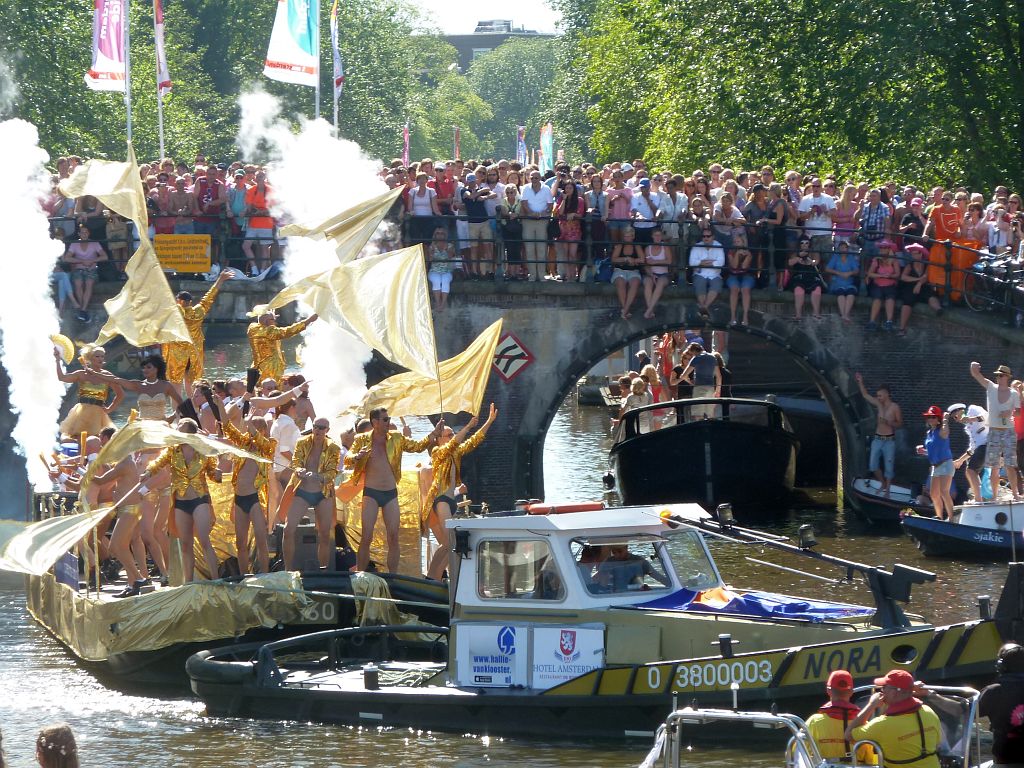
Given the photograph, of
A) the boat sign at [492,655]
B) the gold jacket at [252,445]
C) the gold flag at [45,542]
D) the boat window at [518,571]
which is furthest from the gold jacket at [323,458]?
the boat sign at [492,655]

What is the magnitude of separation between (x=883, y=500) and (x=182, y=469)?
38.2 ft

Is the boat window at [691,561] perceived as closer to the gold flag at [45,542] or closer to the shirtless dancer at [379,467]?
the shirtless dancer at [379,467]

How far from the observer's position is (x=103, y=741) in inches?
568

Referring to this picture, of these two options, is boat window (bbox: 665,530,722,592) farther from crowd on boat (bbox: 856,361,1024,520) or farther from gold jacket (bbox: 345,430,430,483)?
crowd on boat (bbox: 856,361,1024,520)

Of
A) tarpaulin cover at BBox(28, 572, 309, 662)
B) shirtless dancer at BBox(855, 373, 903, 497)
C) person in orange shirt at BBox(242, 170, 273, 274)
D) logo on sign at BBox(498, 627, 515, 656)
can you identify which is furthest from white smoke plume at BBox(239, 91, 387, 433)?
shirtless dancer at BBox(855, 373, 903, 497)

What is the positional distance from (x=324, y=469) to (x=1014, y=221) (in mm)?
11592

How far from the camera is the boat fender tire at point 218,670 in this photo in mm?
14602

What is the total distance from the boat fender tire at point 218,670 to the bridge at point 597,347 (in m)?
10.3

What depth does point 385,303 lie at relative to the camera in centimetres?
1620

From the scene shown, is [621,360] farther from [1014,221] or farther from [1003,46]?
[1014,221]

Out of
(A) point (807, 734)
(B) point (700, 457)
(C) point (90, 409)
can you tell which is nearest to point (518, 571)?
(A) point (807, 734)

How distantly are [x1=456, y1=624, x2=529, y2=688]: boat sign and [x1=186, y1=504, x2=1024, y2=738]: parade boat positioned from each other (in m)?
0.01

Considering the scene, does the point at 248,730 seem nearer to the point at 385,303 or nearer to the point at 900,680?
the point at 385,303

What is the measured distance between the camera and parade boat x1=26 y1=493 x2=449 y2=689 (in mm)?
15523
